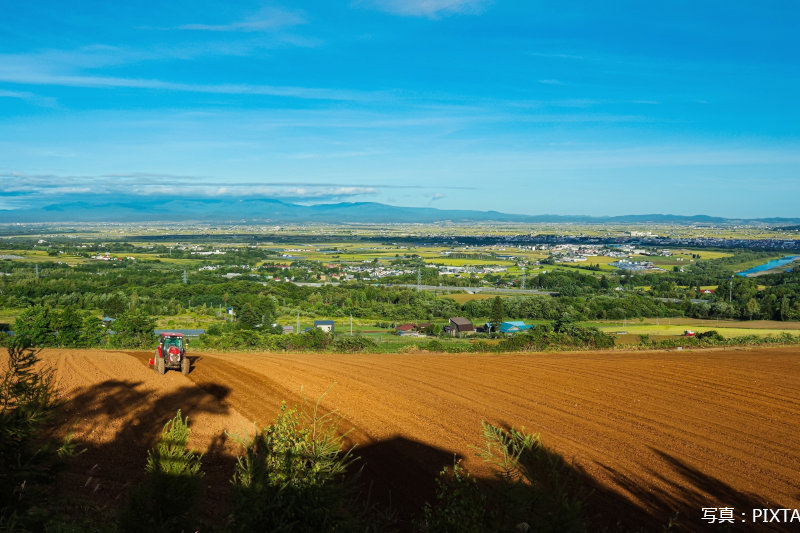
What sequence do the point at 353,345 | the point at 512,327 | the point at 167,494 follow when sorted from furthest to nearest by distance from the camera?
the point at 512,327 < the point at 353,345 < the point at 167,494

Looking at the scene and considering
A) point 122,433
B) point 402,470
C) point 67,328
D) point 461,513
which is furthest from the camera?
point 67,328

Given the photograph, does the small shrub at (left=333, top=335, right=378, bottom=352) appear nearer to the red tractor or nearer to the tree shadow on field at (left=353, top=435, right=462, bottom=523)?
the red tractor

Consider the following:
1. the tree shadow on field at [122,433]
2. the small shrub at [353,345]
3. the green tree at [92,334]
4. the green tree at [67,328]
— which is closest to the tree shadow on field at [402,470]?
the tree shadow on field at [122,433]

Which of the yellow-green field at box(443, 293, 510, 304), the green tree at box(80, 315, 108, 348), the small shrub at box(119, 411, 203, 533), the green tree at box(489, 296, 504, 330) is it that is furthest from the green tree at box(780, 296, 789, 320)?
the small shrub at box(119, 411, 203, 533)

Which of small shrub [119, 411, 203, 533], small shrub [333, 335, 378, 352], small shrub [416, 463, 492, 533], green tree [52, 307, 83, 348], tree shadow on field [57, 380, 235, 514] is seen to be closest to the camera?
small shrub [416, 463, 492, 533]

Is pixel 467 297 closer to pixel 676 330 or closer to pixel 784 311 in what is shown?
pixel 676 330

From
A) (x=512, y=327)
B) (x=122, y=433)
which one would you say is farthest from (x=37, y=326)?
(x=512, y=327)
